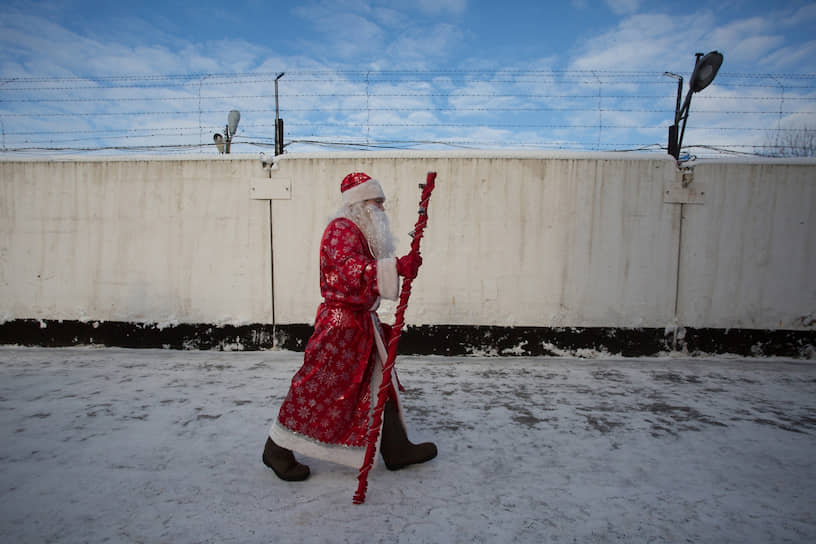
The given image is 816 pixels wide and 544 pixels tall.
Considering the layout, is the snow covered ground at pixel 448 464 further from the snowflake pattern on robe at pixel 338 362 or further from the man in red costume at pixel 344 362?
the snowflake pattern on robe at pixel 338 362

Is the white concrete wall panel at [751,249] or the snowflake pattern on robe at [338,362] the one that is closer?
the snowflake pattern on robe at [338,362]

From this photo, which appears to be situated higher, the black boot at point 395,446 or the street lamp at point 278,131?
the street lamp at point 278,131

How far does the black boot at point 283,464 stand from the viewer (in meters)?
2.07

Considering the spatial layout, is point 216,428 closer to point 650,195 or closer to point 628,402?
point 628,402

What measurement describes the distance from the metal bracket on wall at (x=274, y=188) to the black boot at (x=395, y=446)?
2.95 m

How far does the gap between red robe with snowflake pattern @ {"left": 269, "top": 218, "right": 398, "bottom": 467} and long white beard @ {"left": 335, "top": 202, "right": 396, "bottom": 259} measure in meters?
0.05

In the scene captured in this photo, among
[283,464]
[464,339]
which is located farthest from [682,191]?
[283,464]

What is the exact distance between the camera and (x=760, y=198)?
429cm

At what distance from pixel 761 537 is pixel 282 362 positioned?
141 inches

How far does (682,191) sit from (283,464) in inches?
173

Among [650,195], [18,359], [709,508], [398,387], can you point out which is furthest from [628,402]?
[18,359]

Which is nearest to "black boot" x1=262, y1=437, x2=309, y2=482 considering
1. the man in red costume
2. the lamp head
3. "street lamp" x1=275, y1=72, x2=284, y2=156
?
the man in red costume

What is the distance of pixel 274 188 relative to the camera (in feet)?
14.7

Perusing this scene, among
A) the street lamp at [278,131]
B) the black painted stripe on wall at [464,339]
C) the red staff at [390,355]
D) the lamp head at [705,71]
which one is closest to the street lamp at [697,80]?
the lamp head at [705,71]
